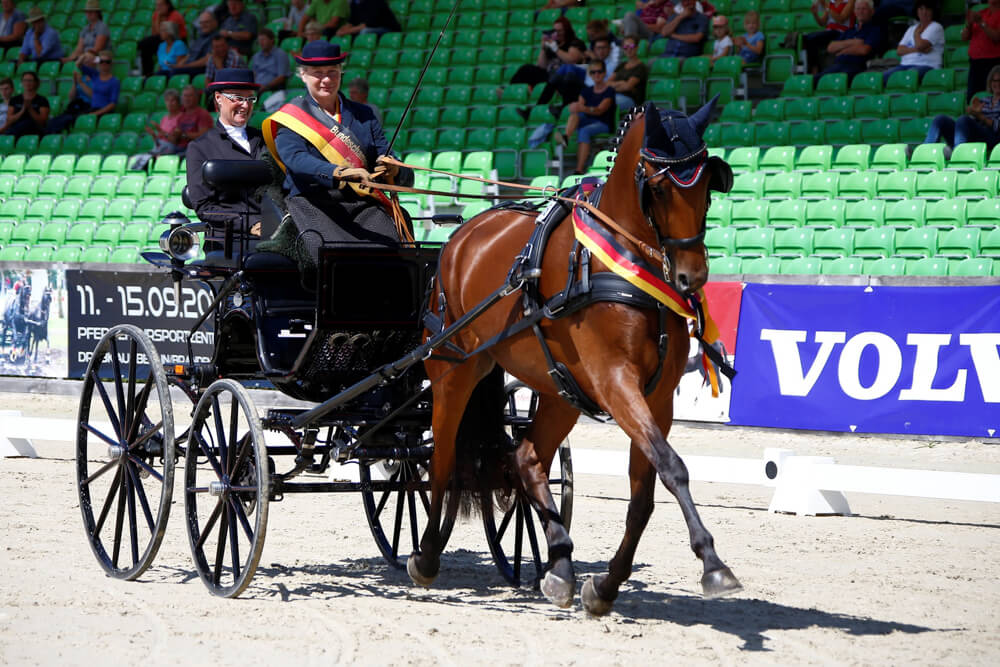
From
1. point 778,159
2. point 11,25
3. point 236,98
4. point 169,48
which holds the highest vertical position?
point 11,25

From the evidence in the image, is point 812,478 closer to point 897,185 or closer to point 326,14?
point 897,185

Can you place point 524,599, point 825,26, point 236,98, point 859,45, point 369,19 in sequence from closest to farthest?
point 524,599 < point 236,98 < point 859,45 < point 825,26 < point 369,19

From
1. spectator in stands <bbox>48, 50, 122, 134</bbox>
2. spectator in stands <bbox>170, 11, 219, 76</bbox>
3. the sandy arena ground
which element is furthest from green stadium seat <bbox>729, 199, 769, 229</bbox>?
spectator in stands <bbox>48, 50, 122, 134</bbox>

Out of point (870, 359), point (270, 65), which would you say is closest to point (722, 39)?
point (270, 65)

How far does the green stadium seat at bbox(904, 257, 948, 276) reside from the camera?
36.8 feet

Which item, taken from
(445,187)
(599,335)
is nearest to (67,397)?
(445,187)

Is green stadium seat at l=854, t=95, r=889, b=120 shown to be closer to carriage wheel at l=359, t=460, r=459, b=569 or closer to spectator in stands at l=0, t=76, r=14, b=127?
carriage wheel at l=359, t=460, r=459, b=569

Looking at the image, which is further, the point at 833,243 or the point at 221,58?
the point at 221,58

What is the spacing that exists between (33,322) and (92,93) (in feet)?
22.1

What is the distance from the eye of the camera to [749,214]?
12.9 meters

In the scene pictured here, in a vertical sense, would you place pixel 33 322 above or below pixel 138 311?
below

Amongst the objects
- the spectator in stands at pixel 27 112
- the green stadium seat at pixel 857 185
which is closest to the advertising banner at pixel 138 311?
the green stadium seat at pixel 857 185

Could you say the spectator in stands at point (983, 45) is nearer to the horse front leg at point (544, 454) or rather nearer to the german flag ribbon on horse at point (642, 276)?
the horse front leg at point (544, 454)

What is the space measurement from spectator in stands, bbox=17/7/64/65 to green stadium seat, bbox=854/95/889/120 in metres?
12.8
